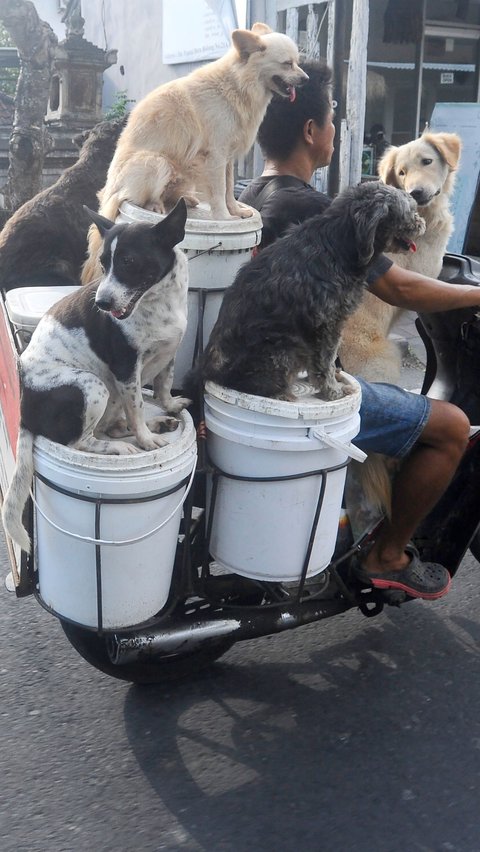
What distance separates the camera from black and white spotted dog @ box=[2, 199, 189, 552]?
86.1 inches

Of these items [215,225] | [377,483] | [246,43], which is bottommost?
[377,483]

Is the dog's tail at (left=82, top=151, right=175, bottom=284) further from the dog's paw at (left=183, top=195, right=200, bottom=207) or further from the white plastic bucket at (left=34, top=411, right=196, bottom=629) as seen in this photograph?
the white plastic bucket at (left=34, top=411, right=196, bottom=629)

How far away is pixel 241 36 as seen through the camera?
3.24m

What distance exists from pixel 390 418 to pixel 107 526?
1046 millimetres

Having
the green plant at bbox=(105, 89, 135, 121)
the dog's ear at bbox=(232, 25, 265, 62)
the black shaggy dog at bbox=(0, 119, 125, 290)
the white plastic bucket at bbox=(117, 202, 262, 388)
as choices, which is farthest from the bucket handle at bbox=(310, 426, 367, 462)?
the green plant at bbox=(105, 89, 135, 121)

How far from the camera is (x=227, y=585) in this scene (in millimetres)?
2635

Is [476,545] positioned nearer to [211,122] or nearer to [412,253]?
[412,253]

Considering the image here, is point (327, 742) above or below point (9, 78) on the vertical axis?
below

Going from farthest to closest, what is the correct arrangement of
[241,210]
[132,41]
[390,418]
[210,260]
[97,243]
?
[132,41], [97,243], [241,210], [210,260], [390,418]

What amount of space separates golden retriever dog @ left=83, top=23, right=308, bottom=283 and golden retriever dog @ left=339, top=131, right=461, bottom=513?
0.71 m

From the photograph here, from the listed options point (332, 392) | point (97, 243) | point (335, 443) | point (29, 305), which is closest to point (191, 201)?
point (97, 243)

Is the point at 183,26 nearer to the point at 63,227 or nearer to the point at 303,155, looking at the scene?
the point at 63,227

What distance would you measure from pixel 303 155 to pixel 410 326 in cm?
454

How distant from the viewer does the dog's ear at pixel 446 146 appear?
373cm
